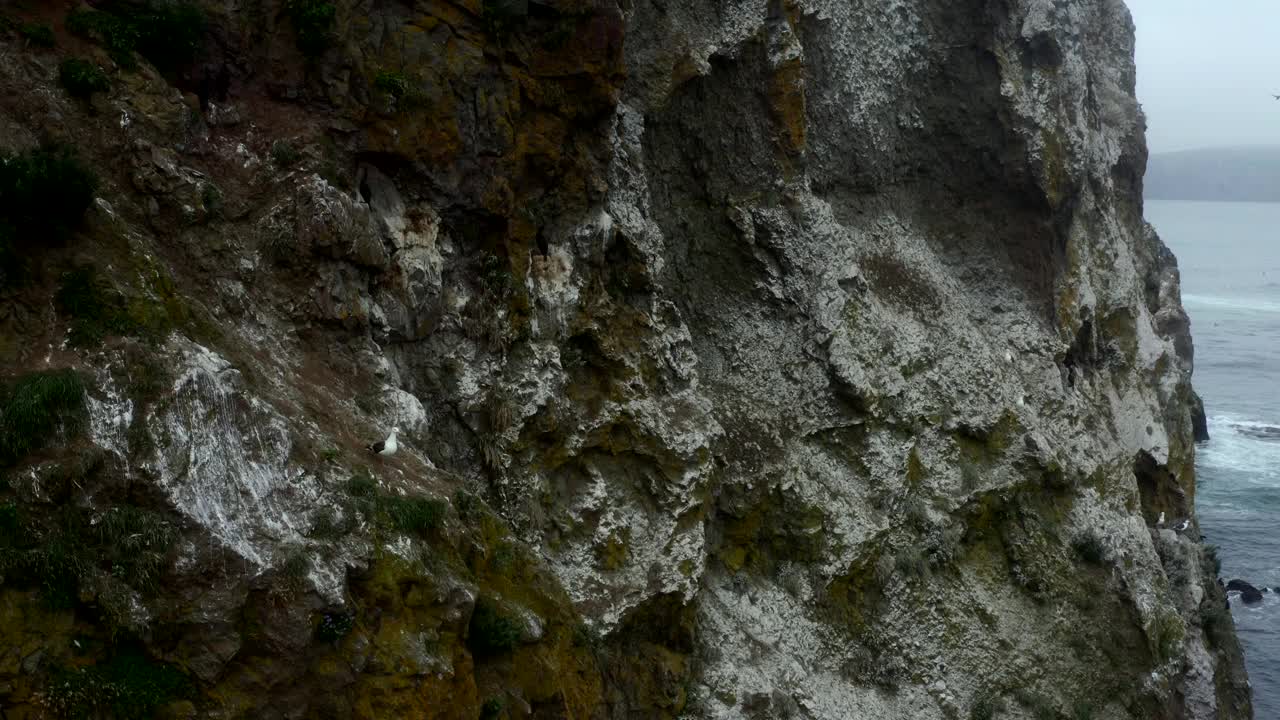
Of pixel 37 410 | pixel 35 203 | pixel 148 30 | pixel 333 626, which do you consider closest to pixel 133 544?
pixel 37 410

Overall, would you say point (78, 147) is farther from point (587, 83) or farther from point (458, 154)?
point (587, 83)

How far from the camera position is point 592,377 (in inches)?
741

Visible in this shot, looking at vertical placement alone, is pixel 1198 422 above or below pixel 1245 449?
above

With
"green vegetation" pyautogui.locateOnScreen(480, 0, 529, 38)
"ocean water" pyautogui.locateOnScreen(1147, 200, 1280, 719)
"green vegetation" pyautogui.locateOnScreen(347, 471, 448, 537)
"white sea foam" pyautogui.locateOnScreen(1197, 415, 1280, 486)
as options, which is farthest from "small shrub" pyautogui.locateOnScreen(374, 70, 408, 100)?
"white sea foam" pyautogui.locateOnScreen(1197, 415, 1280, 486)

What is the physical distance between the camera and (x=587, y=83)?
57.8 ft

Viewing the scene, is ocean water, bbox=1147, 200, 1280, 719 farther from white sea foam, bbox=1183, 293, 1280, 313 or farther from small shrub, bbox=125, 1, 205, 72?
small shrub, bbox=125, 1, 205, 72

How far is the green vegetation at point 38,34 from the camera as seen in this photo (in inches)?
480

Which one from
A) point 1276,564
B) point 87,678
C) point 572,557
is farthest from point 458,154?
point 1276,564

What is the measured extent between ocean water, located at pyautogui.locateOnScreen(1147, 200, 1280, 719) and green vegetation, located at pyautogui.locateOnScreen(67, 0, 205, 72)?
113 ft

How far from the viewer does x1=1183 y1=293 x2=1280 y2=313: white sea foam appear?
104875 mm

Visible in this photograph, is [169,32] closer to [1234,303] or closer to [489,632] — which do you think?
[489,632]

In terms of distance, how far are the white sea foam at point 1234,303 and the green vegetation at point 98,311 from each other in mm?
113410

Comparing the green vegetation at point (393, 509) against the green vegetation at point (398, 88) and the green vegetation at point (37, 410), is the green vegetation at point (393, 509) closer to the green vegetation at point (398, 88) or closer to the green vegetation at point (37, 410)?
the green vegetation at point (37, 410)

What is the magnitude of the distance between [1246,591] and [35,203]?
41.4 m
